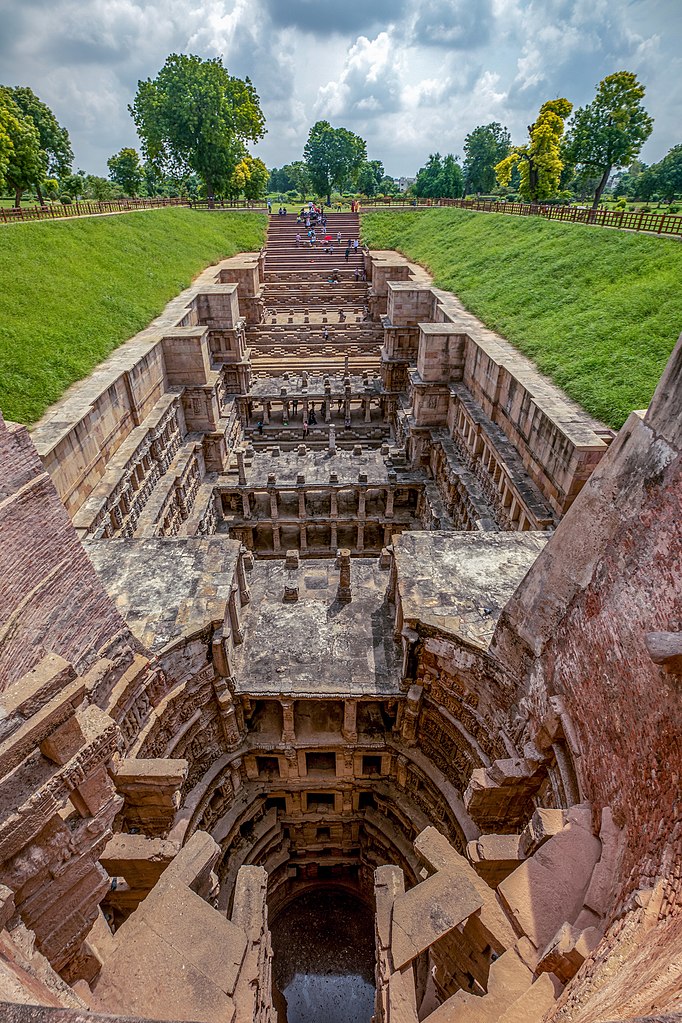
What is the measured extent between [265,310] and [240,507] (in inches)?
869

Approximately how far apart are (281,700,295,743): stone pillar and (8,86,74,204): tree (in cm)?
5710

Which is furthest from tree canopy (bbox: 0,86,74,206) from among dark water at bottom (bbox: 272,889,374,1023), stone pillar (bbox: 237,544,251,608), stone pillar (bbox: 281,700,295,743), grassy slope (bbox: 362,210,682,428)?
dark water at bottom (bbox: 272,889,374,1023)

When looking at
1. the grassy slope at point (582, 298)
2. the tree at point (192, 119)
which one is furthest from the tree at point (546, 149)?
the tree at point (192, 119)

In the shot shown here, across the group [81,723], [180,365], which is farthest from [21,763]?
[180,365]

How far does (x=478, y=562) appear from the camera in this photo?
41.1 feet

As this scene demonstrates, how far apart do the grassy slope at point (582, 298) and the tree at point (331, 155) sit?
149 feet

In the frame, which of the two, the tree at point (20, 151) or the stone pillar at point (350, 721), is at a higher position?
the tree at point (20, 151)

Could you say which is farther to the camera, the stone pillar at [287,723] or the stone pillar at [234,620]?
the stone pillar at [234,620]

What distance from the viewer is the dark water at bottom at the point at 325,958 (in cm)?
1320

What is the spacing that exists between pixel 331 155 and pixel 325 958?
279 feet

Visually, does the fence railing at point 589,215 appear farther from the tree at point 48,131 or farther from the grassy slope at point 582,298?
the tree at point 48,131

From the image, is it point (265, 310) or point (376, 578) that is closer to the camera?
point (376, 578)

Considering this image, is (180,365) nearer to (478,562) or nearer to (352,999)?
(478,562)

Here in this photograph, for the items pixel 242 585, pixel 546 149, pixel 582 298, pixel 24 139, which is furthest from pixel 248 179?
pixel 242 585
